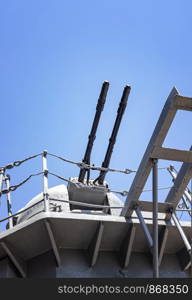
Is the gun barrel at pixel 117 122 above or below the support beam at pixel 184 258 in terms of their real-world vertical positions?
above

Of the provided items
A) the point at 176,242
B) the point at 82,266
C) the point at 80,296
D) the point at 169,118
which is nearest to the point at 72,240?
the point at 82,266

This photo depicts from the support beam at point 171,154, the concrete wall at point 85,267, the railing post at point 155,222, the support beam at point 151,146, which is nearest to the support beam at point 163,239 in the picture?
the concrete wall at point 85,267

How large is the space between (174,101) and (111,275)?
3896 millimetres

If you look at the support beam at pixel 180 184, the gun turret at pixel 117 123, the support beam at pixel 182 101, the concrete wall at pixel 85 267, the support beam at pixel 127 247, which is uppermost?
the gun turret at pixel 117 123

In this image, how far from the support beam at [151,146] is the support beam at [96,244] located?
24.3 inches

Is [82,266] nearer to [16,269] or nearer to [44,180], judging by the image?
[16,269]

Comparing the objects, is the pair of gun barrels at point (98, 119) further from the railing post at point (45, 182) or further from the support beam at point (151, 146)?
the support beam at point (151, 146)

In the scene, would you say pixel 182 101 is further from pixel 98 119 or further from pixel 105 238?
pixel 98 119

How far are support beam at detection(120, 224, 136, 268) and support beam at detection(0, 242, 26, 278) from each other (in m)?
2.06

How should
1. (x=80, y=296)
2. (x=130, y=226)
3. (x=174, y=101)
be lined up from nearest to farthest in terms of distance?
1. (x=80, y=296)
2. (x=174, y=101)
3. (x=130, y=226)

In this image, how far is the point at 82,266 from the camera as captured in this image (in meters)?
9.32

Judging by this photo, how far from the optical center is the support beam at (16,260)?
9023mm

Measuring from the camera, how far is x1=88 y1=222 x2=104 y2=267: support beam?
9023 mm

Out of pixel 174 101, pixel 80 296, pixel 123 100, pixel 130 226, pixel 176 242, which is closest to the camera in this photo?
pixel 80 296
